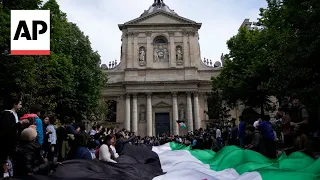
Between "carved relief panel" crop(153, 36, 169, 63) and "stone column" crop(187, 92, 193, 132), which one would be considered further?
"carved relief panel" crop(153, 36, 169, 63)

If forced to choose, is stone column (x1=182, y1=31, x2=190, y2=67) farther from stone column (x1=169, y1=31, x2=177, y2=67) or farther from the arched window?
the arched window

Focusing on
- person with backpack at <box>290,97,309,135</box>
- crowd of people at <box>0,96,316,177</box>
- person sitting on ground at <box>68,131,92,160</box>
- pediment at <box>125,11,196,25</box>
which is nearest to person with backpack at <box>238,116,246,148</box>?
crowd of people at <box>0,96,316,177</box>

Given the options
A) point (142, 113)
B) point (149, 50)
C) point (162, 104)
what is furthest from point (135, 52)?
point (142, 113)

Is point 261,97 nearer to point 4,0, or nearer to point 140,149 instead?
point 140,149

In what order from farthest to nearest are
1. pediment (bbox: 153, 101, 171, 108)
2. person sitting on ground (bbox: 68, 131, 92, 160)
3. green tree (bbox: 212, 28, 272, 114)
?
pediment (bbox: 153, 101, 171, 108)
green tree (bbox: 212, 28, 272, 114)
person sitting on ground (bbox: 68, 131, 92, 160)

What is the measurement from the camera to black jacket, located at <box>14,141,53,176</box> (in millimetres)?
5305

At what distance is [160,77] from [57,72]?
20783 millimetres

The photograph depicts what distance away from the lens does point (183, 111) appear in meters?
41.4

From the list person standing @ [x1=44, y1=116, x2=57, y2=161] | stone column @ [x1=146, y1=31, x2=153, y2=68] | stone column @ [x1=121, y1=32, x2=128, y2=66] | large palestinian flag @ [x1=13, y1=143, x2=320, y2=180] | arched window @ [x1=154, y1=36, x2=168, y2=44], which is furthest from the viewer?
arched window @ [x1=154, y1=36, x2=168, y2=44]

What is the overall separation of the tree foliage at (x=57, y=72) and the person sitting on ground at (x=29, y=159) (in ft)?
41.6

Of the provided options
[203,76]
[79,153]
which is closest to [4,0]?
[79,153]

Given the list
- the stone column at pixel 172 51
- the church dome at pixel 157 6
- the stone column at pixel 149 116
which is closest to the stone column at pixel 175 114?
the stone column at pixel 149 116

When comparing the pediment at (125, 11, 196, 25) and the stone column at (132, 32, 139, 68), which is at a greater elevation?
the pediment at (125, 11, 196, 25)

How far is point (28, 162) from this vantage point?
5336mm
